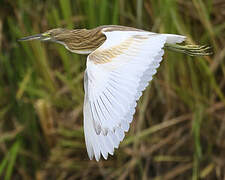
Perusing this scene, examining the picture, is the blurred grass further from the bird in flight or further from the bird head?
the bird in flight

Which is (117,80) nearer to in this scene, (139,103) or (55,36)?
(55,36)

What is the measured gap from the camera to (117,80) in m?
1.51

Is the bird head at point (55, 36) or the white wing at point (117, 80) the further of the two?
the bird head at point (55, 36)

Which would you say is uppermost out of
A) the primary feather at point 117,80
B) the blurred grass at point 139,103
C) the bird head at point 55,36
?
the primary feather at point 117,80

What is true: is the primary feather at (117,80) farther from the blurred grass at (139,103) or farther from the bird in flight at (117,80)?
the blurred grass at (139,103)

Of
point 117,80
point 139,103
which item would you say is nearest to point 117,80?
point 117,80

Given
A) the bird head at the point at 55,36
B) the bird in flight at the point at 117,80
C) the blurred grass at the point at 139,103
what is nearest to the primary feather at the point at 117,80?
the bird in flight at the point at 117,80

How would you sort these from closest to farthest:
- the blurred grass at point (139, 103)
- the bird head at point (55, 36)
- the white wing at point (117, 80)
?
the white wing at point (117, 80)
the bird head at point (55, 36)
the blurred grass at point (139, 103)

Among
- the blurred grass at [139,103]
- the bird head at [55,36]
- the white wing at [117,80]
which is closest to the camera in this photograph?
the white wing at [117,80]

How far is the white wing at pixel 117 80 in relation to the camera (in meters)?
1.47

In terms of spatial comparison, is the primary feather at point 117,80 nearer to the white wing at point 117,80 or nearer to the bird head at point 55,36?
the white wing at point 117,80

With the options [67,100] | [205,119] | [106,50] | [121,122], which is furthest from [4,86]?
[121,122]

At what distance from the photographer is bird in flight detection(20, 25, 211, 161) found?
4.82 ft

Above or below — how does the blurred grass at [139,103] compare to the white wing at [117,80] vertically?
below
